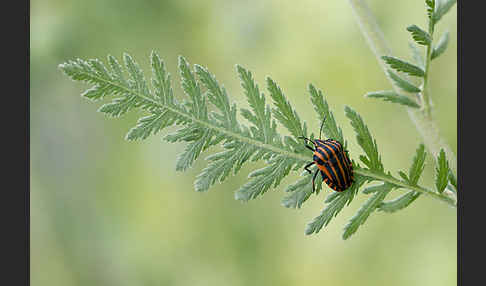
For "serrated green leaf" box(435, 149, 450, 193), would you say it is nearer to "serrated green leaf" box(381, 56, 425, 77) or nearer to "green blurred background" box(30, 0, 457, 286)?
"serrated green leaf" box(381, 56, 425, 77)

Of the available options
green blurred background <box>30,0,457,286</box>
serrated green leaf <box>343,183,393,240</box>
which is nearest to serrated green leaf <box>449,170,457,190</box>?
serrated green leaf <box>343,183,393,240</box>

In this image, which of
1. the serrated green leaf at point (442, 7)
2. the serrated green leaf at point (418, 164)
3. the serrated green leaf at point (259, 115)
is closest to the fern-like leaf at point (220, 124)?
the serrated green leaf at point (259, 115)

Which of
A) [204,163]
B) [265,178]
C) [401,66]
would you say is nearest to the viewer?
[401,66]

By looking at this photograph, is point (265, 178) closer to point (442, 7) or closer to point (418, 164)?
point (418, 164)

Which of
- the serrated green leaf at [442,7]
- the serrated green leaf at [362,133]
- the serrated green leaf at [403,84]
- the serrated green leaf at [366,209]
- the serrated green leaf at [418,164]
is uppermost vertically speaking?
the serrated green leaf at [442,7]

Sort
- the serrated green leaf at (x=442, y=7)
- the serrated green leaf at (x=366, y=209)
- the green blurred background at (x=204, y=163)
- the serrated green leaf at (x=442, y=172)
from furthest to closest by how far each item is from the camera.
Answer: the green blurred background at (x=204, y=163) → the serrated green leaf at (x=442, y=7) → the serrated green leaf at (x=366, y=209) → the serrated green leaf at (x=442, y=172)

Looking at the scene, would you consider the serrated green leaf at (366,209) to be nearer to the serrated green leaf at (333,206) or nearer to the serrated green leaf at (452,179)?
the serrated green leaf at (333,206)

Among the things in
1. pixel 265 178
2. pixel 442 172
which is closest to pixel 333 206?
pixel 265 178
